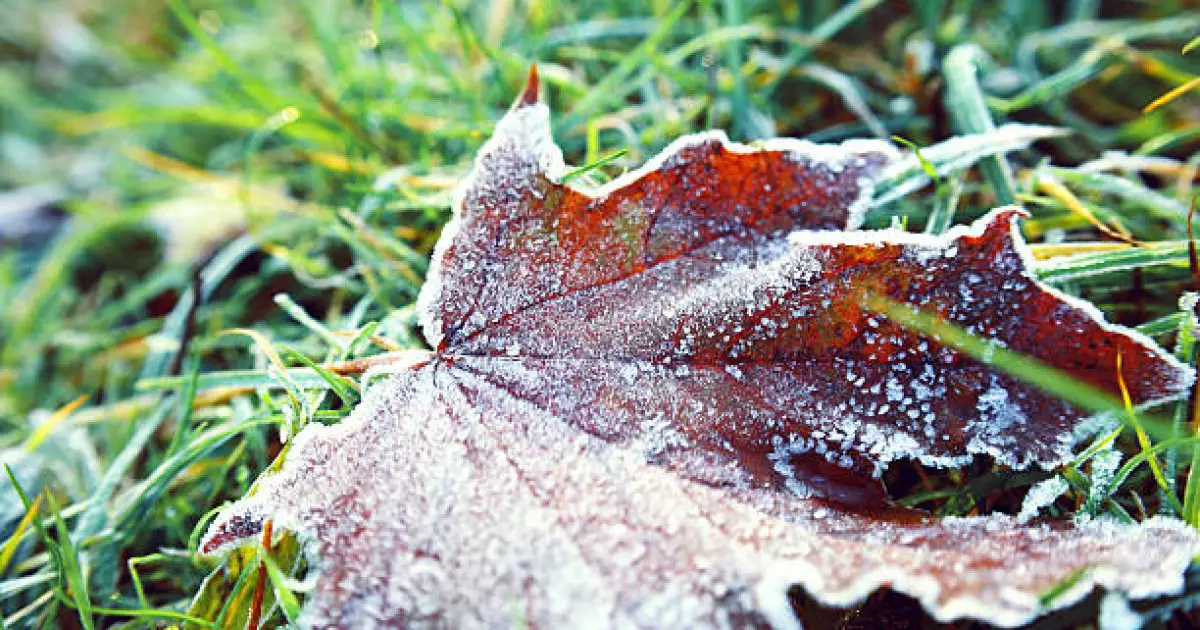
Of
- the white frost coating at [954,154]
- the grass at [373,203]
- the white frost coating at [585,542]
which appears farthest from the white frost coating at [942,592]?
the white frost coating at [954,154]

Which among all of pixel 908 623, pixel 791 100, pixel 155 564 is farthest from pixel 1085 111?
pixel 155 564

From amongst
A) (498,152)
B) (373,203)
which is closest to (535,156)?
(498,152)

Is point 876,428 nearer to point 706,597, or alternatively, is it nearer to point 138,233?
point 706,597

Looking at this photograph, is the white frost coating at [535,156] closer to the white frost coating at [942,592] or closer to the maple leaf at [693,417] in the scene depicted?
the maple leaf at [693,417]

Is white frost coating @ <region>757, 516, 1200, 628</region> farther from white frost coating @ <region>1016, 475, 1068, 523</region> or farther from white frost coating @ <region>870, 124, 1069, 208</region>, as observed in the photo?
white frost coating @ <region>870, 124, 1069, 208</region>

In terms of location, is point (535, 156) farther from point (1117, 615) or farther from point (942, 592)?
point (1117, 615)

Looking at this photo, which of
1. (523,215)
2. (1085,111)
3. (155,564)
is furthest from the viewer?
(1085,111)

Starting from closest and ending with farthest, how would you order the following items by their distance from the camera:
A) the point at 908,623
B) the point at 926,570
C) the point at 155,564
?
the point at 926,570 → the point at 908,623 → the point at 155,564
